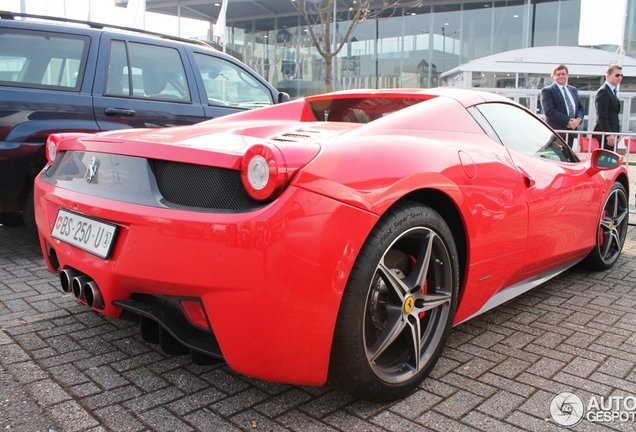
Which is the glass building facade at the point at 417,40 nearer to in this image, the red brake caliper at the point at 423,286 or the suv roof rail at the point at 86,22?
the suv roof rail at the point at 86,22

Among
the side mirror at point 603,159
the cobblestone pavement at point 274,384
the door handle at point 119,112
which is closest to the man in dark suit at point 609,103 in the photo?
the side mirror at point 603,159

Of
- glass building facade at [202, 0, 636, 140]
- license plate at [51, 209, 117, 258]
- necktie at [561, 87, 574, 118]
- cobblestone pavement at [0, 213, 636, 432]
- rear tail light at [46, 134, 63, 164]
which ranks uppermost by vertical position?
glass building facade at [202, 0, 636, 140]

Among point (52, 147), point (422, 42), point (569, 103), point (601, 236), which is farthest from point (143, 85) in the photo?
point (422, 42)

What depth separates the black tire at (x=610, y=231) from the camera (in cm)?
414

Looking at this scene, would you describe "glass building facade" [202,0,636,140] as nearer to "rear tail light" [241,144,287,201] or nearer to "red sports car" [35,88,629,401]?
"red sports car" [35,88,629,401]

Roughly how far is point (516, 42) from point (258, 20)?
11.5 m

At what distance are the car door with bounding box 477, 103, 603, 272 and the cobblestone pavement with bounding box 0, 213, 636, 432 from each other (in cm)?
45

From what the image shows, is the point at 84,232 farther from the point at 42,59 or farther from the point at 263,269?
the point at 42,59

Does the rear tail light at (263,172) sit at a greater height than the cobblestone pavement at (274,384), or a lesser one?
greater

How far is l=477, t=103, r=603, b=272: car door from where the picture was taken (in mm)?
2961

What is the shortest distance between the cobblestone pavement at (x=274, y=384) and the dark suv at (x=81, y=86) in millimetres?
1228

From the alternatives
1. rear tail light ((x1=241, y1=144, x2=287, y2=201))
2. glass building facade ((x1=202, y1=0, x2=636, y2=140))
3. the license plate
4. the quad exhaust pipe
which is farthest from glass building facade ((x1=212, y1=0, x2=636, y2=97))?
rear tail light ((x1=241, y1=144, x2=287, y2=201))

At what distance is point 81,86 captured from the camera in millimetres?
4375

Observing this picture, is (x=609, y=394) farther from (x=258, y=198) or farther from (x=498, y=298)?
(x=258, y=198)
